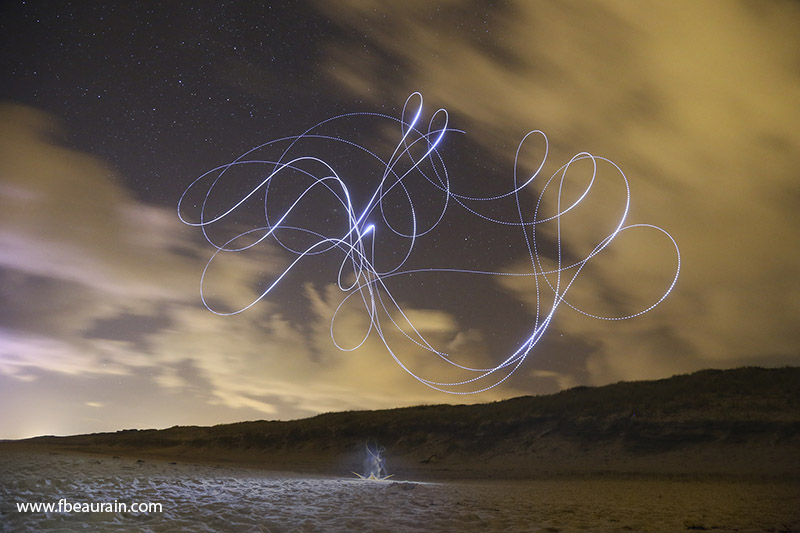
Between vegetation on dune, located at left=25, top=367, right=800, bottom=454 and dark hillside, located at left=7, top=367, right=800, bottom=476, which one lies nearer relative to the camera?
dark hillside, located at left=7, top=367, right=800, bottom=476

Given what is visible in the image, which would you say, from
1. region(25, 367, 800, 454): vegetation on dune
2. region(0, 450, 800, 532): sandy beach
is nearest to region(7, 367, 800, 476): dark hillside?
region(25, 367, 800, 454): vegetation on dune

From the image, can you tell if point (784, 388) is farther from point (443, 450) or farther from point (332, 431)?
point (332, 431)

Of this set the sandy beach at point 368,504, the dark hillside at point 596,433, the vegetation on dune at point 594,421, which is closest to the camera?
the sandy beach at point 368,504

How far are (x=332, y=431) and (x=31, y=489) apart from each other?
102ft

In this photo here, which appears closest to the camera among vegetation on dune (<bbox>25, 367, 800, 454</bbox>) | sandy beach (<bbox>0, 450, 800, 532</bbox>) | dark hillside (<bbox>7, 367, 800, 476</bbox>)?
sandy beach (<bbox>0, 450, 800, 532</bbox>)

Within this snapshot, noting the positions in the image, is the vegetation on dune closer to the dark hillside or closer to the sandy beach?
the dark hillside

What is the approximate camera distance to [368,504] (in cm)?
1221

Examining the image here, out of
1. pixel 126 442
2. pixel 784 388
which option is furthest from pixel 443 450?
pixel 126 442

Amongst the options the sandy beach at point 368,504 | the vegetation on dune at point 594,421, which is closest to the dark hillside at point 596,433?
the vegetation on dune at point 594,421

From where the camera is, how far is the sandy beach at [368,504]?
31.0 ft

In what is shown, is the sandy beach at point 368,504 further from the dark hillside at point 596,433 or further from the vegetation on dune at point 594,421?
the vegetation on dune at point 594,421

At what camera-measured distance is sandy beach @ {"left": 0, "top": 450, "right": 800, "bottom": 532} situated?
9.45 metres

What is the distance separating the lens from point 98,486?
12820 millimetres

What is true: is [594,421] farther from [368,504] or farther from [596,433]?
[368,504]
